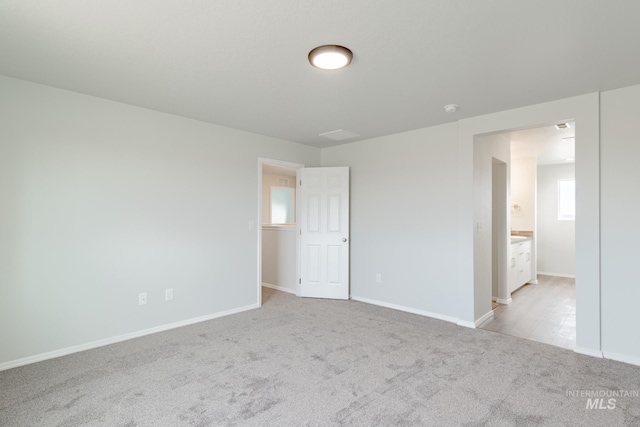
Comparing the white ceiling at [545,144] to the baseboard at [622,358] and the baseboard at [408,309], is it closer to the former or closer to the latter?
the baseboard at [622,358]

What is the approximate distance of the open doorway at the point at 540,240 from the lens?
148 inches

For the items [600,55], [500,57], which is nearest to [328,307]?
[500,57]

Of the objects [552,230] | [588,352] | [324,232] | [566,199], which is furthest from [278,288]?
[566,199]

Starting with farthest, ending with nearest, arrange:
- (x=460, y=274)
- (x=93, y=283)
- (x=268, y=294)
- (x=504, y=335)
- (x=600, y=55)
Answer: (x=268, y=294), (x=460, y=274), (x=504, y=335), (x=93, y=283), (x=600, y=55)

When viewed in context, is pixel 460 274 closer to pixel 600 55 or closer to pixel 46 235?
Answer: pixel 600 55

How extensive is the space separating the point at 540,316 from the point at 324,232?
2.98 m

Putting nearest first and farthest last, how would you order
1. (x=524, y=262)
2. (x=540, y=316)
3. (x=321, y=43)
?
1. (x=321, y=43)
2. (x=540, y=316)
3. (x=524, y=262)

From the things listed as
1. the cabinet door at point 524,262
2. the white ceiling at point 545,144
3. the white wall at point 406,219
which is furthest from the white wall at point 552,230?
the white wall at point 406,219

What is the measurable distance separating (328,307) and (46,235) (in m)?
3.12

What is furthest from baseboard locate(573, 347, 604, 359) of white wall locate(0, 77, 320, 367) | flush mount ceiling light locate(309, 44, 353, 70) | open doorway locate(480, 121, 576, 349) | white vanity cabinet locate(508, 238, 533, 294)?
white wall locate(0, 77, 320, 367)

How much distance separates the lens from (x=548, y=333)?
11.1ft

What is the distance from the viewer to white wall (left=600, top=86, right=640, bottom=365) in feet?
8.80

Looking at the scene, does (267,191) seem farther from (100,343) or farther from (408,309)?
(100,343)

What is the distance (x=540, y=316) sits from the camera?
400 centimetres
